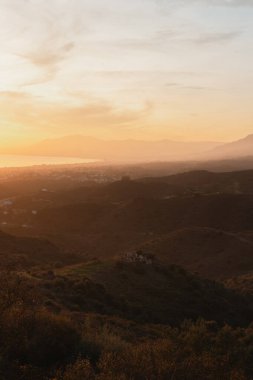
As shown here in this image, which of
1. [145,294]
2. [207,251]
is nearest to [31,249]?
[207,251]

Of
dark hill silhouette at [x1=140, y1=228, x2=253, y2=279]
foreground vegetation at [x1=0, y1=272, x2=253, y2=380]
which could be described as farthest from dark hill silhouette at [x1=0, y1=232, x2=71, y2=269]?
foreground vegetation at [x1=0, y1=272, x2=253, y2=380]

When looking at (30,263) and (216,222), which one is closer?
(30,263)

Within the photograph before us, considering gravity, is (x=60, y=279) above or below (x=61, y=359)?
below

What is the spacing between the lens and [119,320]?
19.4m

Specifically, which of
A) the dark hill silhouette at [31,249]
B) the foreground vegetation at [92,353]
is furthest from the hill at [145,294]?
the dark hill silhouette at [31,249]

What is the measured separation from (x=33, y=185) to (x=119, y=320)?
126 metres

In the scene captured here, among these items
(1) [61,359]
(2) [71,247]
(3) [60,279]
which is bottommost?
(2) [71,247]

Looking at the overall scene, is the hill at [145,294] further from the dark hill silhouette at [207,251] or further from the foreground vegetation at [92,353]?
the dark hill silhouette at [207,251]

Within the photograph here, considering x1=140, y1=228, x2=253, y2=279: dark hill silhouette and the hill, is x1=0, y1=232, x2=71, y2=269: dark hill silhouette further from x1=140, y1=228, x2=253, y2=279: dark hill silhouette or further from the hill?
the hill

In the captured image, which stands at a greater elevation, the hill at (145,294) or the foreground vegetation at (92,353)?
the foreground vegetation at (92,353)

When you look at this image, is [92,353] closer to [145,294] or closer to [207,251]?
[145,294]

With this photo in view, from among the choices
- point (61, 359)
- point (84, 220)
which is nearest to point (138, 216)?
point (84, 220)

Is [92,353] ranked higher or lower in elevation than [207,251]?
higher

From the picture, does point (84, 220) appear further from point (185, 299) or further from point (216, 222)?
point (185, 299)
